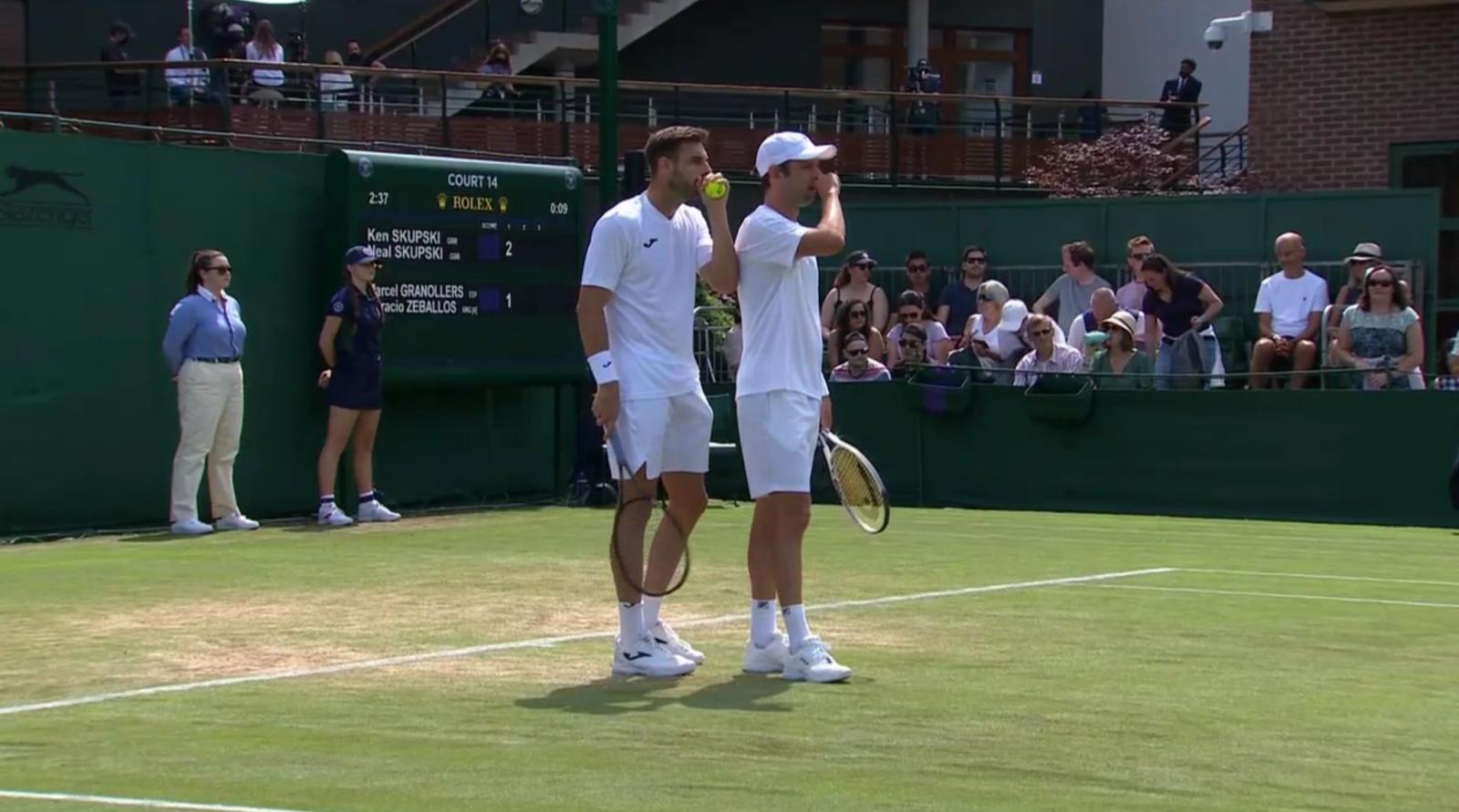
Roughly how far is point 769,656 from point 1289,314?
11.1 meters

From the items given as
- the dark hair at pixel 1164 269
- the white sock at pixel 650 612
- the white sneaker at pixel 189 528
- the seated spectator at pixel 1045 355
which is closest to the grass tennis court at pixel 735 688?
the white sock at pixel 650 612

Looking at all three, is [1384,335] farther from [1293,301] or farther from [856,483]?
[856,483]

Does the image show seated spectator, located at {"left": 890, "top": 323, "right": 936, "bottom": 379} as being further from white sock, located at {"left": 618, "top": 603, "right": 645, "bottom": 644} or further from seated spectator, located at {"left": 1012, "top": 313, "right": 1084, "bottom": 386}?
white sock, located at {"left": 618, "top": 603, "right": 645, "bottom": 644}

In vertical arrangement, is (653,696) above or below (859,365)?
below

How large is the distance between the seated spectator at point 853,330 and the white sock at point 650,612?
34.8 ft

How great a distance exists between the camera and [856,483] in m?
9.34

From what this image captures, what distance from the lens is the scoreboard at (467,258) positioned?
17.1 metres

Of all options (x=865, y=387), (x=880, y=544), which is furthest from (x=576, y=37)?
(x=880, y=544)

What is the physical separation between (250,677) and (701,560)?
4946 millimetres

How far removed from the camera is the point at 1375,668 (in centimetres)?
877

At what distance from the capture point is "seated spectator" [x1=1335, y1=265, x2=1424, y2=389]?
16.9m

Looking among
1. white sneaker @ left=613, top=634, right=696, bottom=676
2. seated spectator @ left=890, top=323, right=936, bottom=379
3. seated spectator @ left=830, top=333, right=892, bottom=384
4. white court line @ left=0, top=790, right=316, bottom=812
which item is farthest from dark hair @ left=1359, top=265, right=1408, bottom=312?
white court line @ left=0, top=790, right=316, bottom=812

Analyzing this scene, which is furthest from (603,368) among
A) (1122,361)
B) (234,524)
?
(1122,361)

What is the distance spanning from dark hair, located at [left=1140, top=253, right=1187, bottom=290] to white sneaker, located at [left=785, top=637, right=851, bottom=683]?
10516 mm
